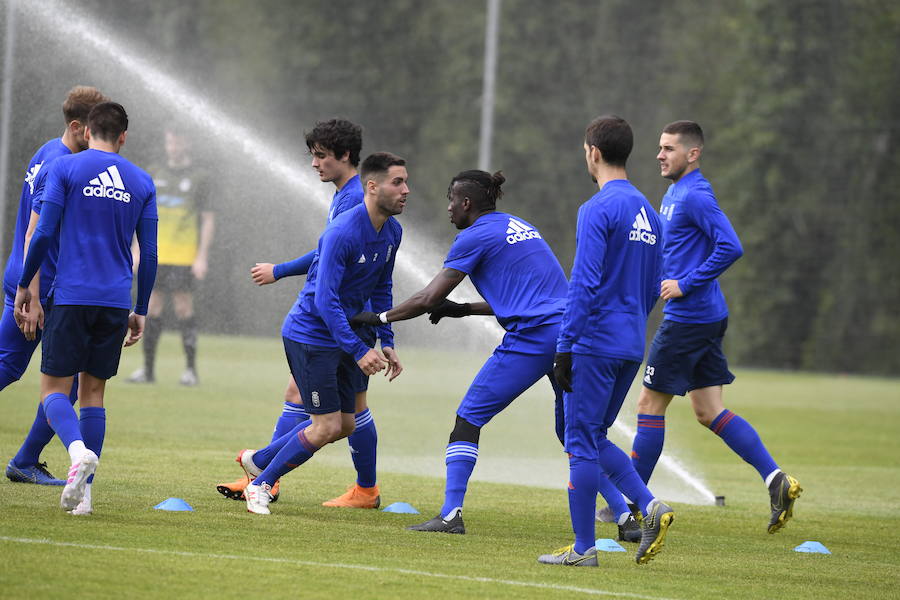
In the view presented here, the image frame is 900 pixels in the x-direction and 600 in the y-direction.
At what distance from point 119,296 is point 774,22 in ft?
74.4

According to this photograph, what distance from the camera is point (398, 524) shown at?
7188mm

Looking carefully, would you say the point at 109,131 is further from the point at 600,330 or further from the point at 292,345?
the point at 600,330

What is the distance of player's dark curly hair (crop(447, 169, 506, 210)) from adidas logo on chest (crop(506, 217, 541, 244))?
0.51 ft

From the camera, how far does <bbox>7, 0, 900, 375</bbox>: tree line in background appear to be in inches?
1043

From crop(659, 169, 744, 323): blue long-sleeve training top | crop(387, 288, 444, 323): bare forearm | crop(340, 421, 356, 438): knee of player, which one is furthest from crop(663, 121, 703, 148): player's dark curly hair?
crop(340, 421, 356, 438): knee of player

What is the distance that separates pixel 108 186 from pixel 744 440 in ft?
13.0

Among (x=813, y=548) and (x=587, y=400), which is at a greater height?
(x=587, y=400)

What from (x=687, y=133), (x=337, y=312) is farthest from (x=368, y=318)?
(x=687, y=133)

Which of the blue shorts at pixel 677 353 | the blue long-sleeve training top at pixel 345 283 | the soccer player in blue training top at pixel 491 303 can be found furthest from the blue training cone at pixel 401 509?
the blue shorts at pixel 677 353

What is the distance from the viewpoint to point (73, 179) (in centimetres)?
668

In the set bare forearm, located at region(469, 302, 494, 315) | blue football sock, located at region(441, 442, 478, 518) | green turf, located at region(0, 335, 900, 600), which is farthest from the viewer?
bare forearm, located at region(469, 302, 494, 315)

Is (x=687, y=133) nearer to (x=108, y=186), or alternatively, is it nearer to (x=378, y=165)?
(x=378, y=165)

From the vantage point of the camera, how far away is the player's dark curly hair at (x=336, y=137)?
7.42 metres

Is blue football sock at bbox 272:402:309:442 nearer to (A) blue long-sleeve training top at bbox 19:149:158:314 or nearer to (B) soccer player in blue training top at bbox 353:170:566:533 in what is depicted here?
(B) soccer player in blue training top at bbox 353:170:566:533
